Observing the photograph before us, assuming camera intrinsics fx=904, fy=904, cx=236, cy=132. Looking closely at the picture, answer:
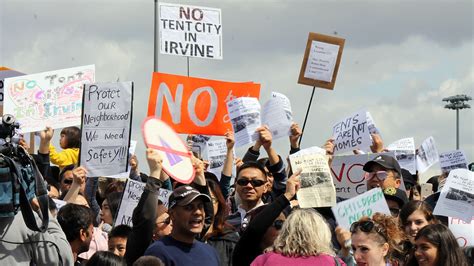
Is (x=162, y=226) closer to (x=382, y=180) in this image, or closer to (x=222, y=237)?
(x=222, y=237)

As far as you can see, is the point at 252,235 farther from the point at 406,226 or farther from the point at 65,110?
the point at 65,110

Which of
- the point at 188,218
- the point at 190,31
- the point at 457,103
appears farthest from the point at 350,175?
the point at 457,103

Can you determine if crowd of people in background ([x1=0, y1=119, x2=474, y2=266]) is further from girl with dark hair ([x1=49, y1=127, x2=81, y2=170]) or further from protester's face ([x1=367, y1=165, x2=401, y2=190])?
girl with dark hair ([x1=49, y1=127, x2=81, y2=170])

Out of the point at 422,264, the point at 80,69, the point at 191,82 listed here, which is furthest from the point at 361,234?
the point at 80,69

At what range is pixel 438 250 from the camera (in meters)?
6.30

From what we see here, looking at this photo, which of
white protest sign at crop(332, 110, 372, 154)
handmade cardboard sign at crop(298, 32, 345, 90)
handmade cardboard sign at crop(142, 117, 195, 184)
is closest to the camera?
handmade cardboard sign at crop(142, 117, 195, 184)

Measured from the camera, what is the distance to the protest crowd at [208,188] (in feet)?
18.5

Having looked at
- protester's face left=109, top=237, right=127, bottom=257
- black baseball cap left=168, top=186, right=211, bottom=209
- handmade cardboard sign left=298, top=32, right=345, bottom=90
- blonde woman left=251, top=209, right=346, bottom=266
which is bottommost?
protester's face left=109, top=237, right=127, bottom=257

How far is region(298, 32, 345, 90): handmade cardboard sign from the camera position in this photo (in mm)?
11203

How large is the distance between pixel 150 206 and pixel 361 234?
1475mm

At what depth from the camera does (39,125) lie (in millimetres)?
9680

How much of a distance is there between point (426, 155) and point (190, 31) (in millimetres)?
3669

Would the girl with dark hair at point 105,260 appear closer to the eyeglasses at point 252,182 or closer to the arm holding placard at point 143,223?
the arm holding placard at point 143,223

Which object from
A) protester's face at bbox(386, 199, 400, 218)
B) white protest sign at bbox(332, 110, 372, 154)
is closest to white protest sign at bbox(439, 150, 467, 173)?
white protest sign at bbox(332, 110, 372, 154)
